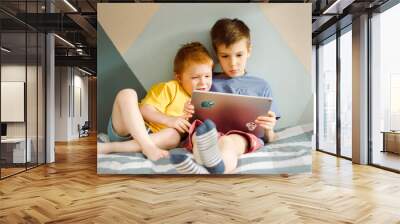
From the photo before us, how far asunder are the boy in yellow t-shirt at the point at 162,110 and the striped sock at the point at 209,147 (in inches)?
11.0

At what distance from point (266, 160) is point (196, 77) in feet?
6.28

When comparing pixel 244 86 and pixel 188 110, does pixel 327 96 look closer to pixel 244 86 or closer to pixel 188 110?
pixel 244 86

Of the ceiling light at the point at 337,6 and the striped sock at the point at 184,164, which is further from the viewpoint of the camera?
the ceiling light at the point at 337,6

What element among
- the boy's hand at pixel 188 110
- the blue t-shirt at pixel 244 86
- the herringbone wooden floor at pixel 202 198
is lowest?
the herringbone wooden floor at pixel 202 198

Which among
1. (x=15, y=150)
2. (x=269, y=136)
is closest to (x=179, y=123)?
(x=269, y=136)

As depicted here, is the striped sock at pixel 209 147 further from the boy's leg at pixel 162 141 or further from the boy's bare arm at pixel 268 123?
the boy's bare arm at pixel 268 123

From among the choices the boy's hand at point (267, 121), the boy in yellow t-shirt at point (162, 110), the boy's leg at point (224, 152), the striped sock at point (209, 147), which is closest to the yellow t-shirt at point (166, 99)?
the boy in yellow t-shirt at point (162, 110)

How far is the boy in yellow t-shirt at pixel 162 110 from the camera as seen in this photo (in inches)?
265

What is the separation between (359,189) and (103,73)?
4560 millimetres

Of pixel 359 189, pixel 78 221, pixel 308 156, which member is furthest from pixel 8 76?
pixel 359 189

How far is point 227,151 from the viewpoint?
6.80m

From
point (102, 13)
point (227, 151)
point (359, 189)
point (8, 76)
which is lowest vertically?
point (359, 189)

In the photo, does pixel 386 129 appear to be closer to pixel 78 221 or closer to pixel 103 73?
pixel 103 73

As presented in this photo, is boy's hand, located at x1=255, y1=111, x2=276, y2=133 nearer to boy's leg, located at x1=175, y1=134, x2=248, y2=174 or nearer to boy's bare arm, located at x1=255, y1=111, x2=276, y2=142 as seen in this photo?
boy's bare arm, located at x1=255, y1=111, x2=276, y2=142
